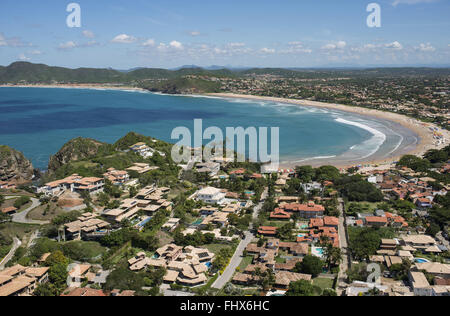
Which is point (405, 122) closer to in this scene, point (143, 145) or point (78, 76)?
point (143, 145)

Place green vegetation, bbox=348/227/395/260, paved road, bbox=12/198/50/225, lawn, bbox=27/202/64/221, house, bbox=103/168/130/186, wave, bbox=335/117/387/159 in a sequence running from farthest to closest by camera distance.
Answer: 1. wave, bbox=335/117/387/159
2. house, bbox=103/168/130/186
3. lawn, bbox=27/202/64/221
4. paved road, bbox=12/198/50/225
5. green vegetation, bbox=348/227/395/260

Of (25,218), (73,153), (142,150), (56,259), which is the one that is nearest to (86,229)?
(56,259)

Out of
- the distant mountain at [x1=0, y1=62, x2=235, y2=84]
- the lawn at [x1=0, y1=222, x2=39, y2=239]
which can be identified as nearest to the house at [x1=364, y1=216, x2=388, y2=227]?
the lawn at [x1=0, y1=222, x2=39, y2=239]

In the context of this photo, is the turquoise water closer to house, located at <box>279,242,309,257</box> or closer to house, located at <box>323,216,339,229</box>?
house, located at <box>323,216,339,229</box>

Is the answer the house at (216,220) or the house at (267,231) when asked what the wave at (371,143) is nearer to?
the house at (267,231)

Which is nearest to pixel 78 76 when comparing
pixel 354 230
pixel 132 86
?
pixel 132 86

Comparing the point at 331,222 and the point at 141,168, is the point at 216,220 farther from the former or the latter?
the point at 141,168
